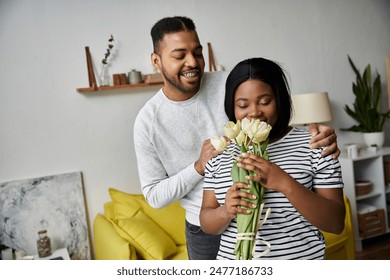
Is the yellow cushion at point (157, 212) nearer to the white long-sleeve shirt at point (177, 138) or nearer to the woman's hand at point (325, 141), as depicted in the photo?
the white long-sleeve shirt at point (177, 138)

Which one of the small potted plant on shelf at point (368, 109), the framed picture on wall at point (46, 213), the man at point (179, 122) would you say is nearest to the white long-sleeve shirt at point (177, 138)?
the man at point (179, 122)

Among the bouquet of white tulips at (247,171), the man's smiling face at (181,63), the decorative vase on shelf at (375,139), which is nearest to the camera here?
the bouquet of white tulips at (247,171)

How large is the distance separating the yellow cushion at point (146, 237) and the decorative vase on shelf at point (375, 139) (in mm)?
530

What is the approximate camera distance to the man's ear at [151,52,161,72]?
78 centimetres

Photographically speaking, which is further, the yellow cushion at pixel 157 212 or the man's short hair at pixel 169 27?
the yellow cushion at pixel 157 212

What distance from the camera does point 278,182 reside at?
24.1 inches

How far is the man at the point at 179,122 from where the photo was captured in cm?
75

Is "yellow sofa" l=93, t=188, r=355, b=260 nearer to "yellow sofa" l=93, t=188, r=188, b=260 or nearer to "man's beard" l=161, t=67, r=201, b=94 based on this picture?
"yellow sofa" l=93, t=188, r=188, b=260

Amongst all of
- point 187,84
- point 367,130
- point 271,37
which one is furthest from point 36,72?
point 367,130

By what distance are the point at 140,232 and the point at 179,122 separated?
0.48 metres

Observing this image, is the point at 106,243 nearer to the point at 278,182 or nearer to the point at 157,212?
the point at 157,212

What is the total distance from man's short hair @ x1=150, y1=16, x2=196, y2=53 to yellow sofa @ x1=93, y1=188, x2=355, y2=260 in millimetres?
352
